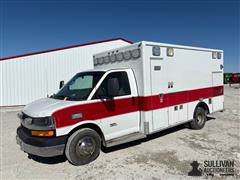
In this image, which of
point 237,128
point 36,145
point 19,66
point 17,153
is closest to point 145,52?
point 36,145

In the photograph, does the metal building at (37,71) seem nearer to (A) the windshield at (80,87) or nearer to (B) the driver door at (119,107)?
(A) the windshield at (80,87)

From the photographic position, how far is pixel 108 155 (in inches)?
183

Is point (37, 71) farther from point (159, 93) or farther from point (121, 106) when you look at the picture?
point (159, 93)

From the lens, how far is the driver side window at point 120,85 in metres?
→ 4.38

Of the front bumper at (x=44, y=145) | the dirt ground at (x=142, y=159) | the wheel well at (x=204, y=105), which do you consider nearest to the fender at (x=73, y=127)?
the front bumper at (x=44, y=145)

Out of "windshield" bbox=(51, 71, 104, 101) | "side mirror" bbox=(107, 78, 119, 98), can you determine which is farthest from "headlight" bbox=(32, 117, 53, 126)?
"side mirror" bbox=(107, 78, 119, 98)

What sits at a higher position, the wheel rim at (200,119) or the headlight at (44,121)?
the headlight at (44,121)

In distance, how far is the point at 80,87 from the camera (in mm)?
4898

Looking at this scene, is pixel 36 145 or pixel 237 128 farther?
pixel 237 128

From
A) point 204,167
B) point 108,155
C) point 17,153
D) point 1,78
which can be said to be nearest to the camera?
point 204,167

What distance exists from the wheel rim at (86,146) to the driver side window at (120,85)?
1.04m

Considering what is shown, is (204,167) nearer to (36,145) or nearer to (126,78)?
(126,78)

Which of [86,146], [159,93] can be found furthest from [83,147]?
[159,93]

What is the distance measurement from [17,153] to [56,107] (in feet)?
7.90
